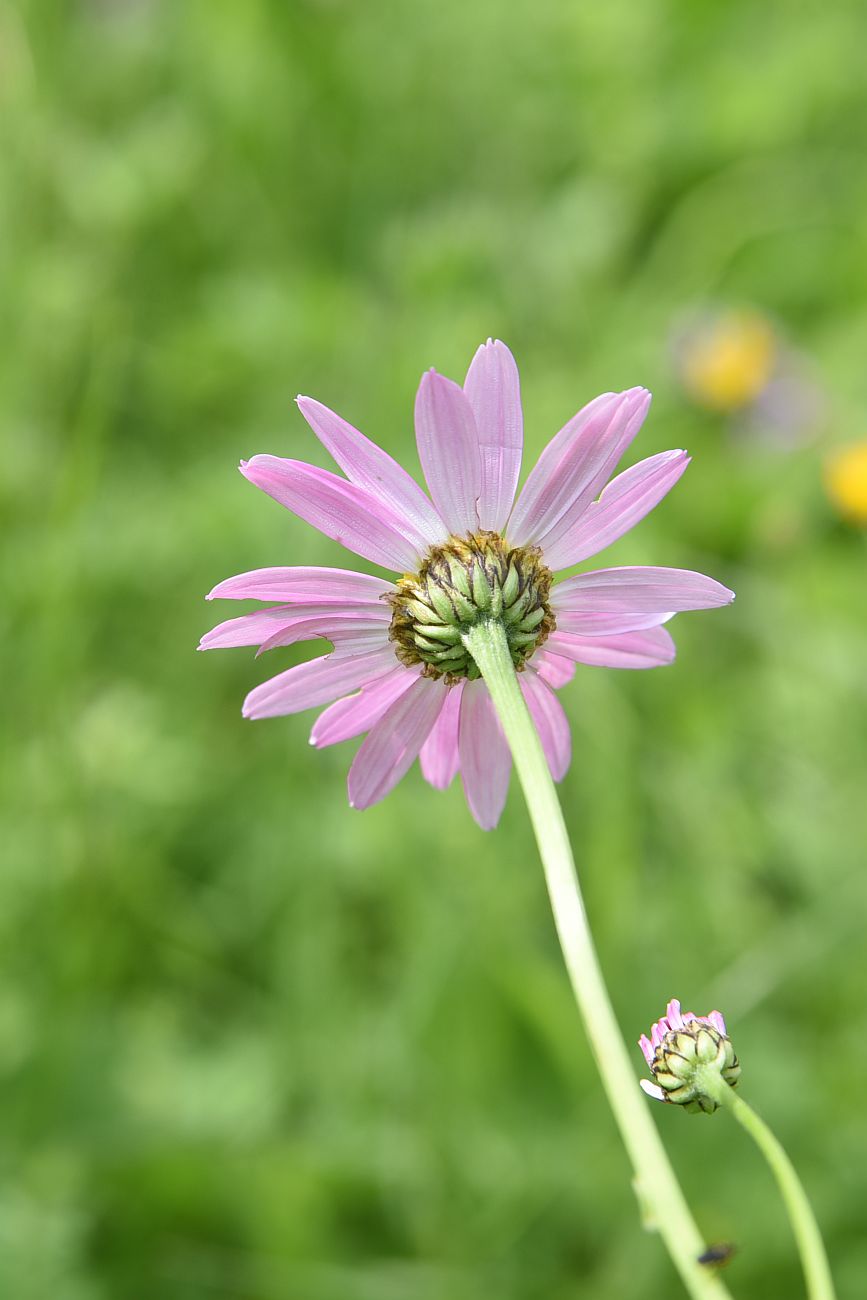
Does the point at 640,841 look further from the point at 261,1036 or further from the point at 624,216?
the point at 624,216

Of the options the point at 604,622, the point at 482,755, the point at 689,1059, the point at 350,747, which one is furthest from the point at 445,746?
the point at 350,747

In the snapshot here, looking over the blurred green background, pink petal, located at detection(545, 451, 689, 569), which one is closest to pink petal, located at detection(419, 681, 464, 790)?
pink petal, located at detection(545, 451, 689, 569)

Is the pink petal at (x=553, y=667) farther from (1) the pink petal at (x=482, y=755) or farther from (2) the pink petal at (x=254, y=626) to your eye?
(2) the pink petal at (x=254, y=626)

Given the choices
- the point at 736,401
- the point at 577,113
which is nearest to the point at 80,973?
the point at 736,401

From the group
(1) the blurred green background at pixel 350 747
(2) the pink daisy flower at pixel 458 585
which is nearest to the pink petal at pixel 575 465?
(2) the pink daisy flower at pixel 458 585

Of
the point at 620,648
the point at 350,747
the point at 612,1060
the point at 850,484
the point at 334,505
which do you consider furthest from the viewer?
the point at 850,484

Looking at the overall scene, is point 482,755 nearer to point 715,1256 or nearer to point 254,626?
point 254,626
